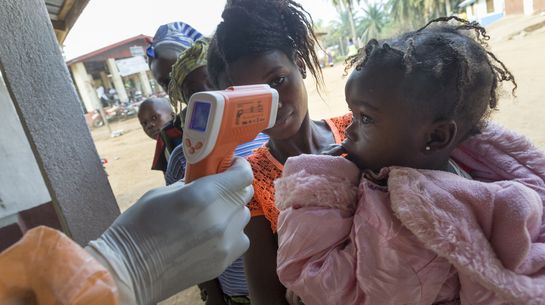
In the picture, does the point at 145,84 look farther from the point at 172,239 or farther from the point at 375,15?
the point at 375,15

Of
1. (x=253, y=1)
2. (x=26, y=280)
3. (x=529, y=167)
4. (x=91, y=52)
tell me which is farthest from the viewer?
(x=91, y=52)

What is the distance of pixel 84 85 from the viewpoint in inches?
853

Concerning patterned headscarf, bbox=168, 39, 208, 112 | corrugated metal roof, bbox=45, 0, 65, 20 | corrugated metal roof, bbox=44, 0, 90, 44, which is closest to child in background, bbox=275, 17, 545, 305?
patterned headscarf, bbox=168, 39, 208, 112

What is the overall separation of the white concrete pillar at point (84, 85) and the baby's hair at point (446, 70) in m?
22.4

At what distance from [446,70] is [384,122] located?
7.9 inches

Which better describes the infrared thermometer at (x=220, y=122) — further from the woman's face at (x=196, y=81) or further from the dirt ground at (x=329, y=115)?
the woman's face at (x=196, y=81)

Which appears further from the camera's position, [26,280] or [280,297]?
[280,297]

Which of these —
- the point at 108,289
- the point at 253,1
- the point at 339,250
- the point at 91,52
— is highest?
the point at 91,52

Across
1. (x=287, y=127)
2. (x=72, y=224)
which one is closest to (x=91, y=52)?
(x=72, y=224)

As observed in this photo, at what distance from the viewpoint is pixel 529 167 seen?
3.49 feet

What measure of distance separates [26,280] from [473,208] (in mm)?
915

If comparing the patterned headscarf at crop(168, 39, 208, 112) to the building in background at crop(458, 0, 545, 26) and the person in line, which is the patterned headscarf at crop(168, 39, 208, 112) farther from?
the building in background at crop(458, 0, 545, 26)

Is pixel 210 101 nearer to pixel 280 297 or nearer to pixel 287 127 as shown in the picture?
pixel 287 127

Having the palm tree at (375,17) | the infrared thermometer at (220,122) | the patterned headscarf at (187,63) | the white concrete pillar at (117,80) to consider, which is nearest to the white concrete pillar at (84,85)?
the white concrete pillar at (117,80)
